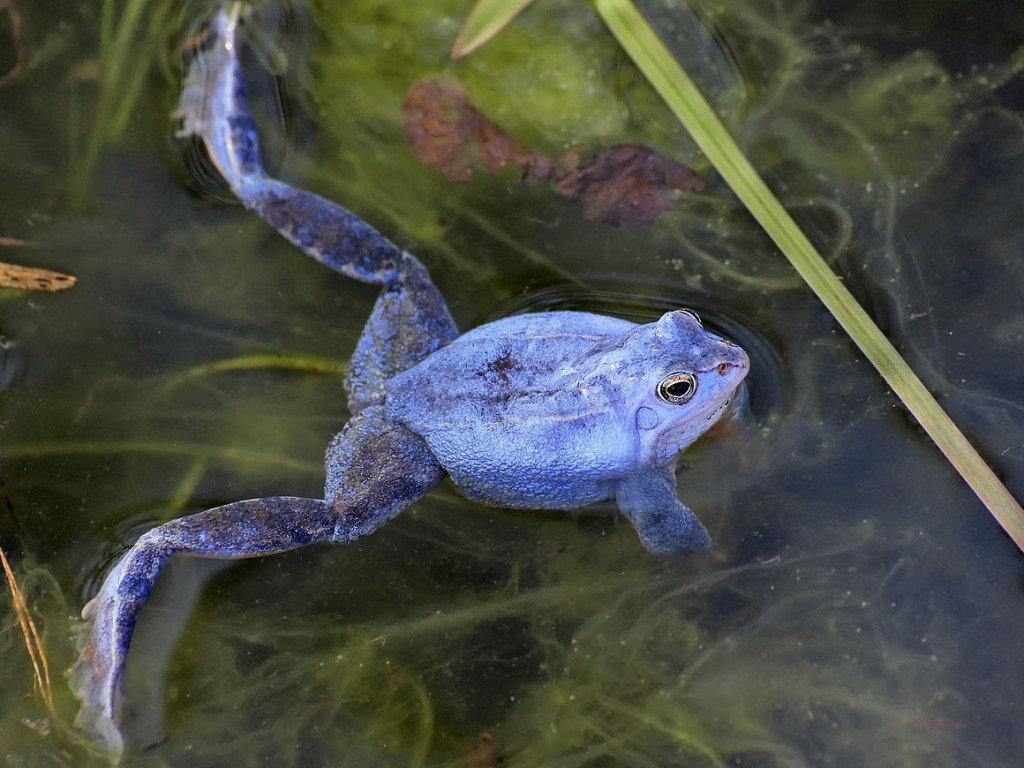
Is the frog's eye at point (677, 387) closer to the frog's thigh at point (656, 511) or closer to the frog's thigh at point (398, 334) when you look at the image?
the frog's thigh at point (656, 511)

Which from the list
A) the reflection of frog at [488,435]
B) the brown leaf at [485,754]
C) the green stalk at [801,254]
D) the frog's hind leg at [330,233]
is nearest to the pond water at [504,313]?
the brown leaf at [485,754]

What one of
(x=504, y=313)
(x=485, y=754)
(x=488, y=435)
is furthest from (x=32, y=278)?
(x=485, y=754)

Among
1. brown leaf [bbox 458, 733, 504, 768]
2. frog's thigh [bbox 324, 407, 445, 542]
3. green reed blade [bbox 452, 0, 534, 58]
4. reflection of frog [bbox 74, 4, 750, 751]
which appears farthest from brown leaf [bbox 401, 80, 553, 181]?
brown leaf [bbox 458, 733, 504, 768]

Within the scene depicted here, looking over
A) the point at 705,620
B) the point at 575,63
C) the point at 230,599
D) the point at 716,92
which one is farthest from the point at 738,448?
the point at 230,599

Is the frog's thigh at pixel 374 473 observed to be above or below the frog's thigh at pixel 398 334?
below

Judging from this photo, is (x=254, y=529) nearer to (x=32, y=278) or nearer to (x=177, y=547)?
(x=177, y=547)

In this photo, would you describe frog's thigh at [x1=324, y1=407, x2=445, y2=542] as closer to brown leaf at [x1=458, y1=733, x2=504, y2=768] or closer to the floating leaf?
brown leaf at [x1=458, y1=733, x2=504, y2=768]
